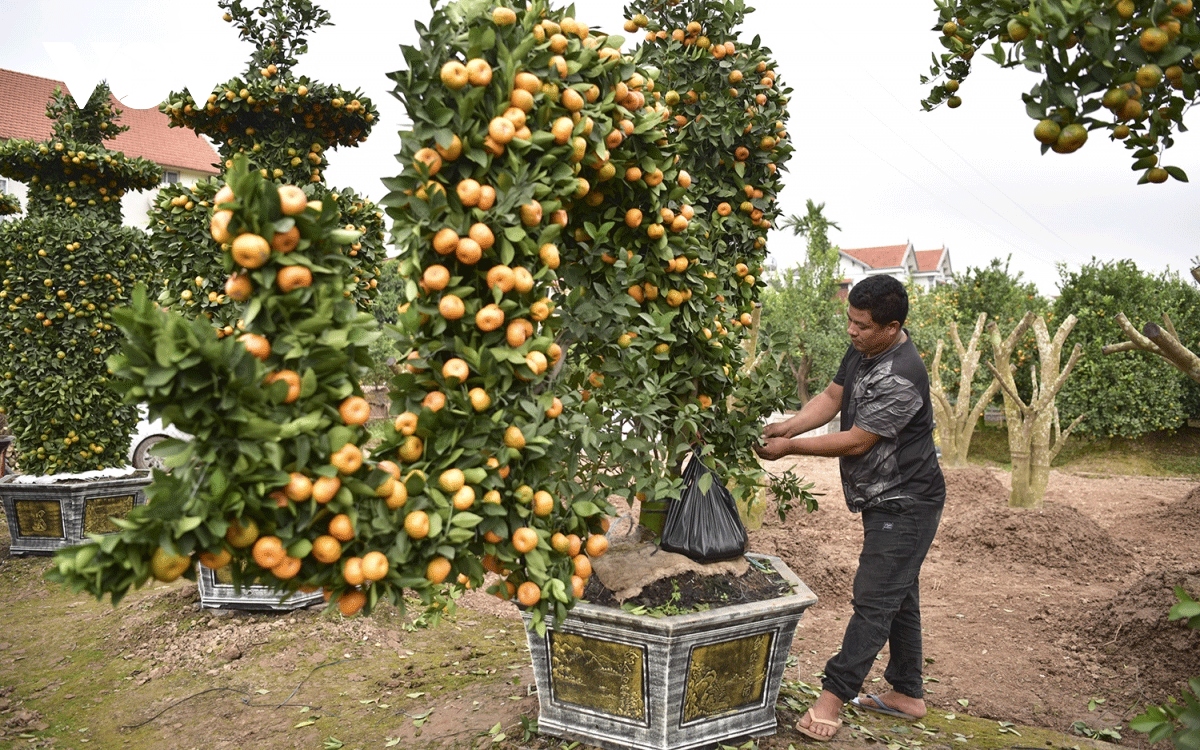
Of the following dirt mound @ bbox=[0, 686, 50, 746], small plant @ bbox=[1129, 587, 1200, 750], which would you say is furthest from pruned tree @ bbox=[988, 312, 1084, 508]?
dirt mound @ bbox=[0, 686, 50, 746]

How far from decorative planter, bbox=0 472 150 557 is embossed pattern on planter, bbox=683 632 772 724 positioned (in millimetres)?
6324

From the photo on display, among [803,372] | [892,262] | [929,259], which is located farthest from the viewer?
[929,259]

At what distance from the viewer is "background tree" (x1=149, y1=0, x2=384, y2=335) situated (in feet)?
18.1

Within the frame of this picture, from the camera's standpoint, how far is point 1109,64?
1.96m

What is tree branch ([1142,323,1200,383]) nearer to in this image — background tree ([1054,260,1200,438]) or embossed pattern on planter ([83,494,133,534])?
embossed pattern on planter ([83,494,133,534])

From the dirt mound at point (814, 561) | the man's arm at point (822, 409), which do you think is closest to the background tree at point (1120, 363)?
the dirt mound at point (814, 561)

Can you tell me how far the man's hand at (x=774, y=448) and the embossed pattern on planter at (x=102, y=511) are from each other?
6642 millimetres

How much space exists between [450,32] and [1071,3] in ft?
6.14

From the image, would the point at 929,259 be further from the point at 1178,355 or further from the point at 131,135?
the point at 1178,355

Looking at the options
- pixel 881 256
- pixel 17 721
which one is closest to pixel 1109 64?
pixel 17 721

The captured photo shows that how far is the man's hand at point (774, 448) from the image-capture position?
375 cm

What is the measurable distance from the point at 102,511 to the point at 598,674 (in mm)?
6460

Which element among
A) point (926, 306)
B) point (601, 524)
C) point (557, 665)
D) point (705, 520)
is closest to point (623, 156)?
point (601, 524)

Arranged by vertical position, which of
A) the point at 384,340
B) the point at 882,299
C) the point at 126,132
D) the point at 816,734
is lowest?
the point at 816,734
